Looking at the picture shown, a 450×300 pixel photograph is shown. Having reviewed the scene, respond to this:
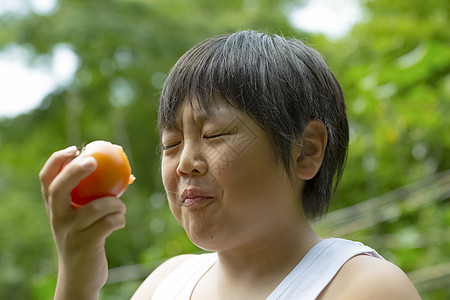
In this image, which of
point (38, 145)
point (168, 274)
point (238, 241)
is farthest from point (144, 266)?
point (38, 145)

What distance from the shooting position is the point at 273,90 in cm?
98

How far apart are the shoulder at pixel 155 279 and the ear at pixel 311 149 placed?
1.36 feet

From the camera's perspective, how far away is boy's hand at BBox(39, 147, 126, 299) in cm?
82

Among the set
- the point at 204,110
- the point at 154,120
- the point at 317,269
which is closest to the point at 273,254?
the point at 317,269

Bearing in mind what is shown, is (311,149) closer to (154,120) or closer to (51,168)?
(51,168)

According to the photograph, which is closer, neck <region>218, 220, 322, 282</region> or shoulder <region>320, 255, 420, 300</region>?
shoulder <region>320, 255, 420, 300</region>

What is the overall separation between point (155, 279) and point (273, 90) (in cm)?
55

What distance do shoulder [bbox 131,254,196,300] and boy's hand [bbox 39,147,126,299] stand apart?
30 centimetres

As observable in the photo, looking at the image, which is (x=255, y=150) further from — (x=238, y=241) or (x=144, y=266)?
(x=144, y=266)

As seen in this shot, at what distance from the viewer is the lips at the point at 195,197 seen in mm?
933

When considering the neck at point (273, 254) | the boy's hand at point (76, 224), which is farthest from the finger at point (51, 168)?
the neck at point (273, 254)

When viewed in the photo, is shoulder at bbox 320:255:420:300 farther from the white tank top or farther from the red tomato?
the red tomato

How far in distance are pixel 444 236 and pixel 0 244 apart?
5670mm

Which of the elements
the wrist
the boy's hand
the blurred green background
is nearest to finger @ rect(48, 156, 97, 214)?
the boy's hand
